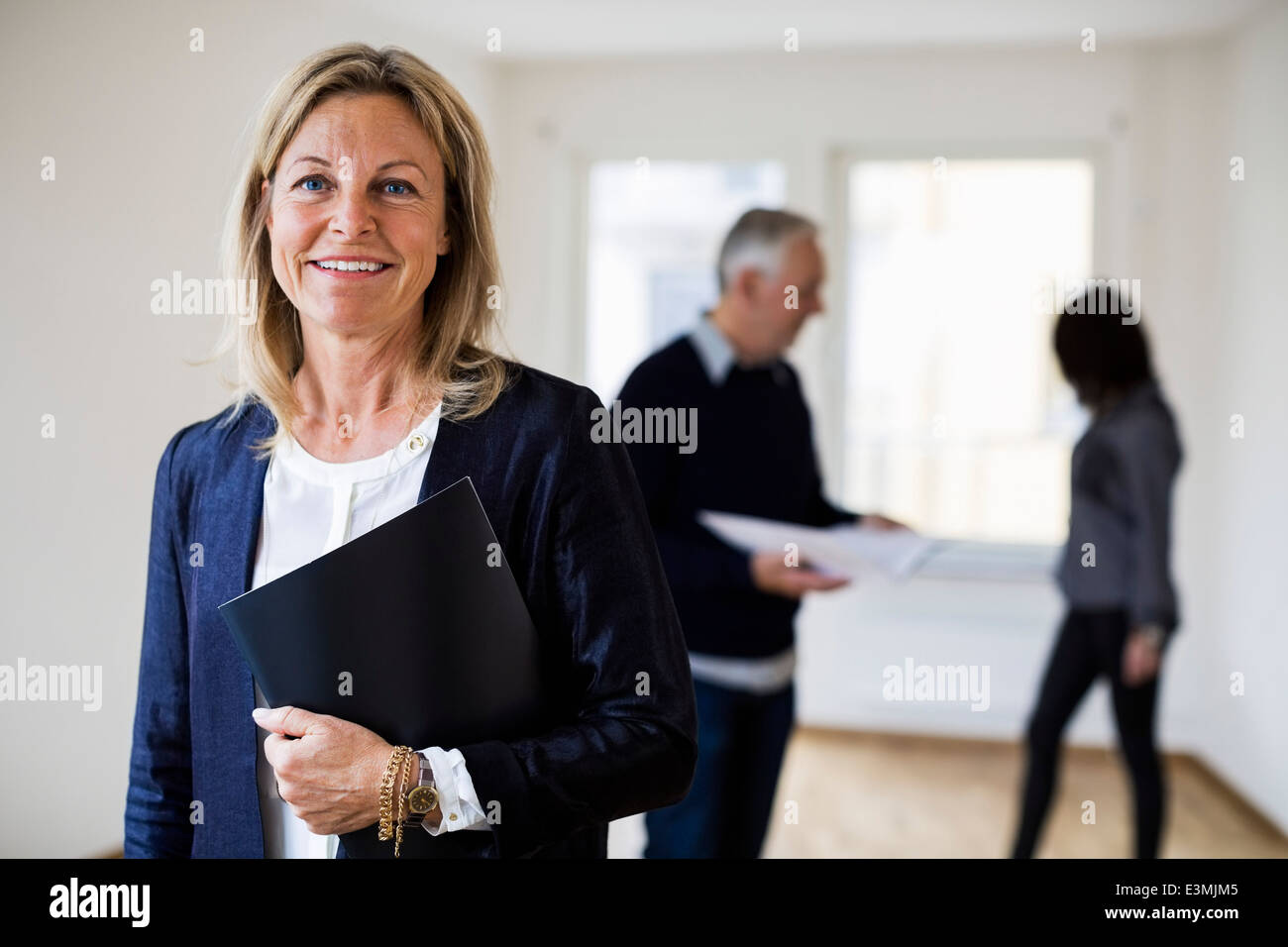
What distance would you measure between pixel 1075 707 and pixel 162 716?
2021 millimetres

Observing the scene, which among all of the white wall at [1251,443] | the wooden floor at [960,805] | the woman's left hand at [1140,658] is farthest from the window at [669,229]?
the woman's left hand at [1140,658]

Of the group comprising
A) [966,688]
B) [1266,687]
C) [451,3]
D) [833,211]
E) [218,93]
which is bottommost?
[966,688]

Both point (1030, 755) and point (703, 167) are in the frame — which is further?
point (703, 167)

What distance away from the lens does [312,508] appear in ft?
2.84

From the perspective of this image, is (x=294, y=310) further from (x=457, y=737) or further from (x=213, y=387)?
(x=457, y=737)

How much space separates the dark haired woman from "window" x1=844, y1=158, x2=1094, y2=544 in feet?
5.72

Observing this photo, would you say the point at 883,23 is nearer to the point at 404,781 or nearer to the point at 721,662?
the point at 721,662

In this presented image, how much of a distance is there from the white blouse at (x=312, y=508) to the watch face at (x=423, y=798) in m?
0.04

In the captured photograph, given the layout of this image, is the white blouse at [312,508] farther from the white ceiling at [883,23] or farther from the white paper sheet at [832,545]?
the white ceiling at [883,23]

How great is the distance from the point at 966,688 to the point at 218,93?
3.82 metres

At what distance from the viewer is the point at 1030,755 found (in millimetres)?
2422
